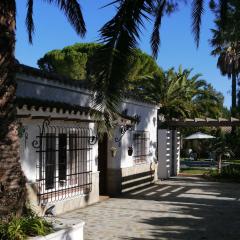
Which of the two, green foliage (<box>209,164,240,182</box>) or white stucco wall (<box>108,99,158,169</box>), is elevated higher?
white stucco wall (<box>108,99,158,169</box>)

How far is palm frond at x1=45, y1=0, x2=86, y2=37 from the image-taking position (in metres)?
9.40

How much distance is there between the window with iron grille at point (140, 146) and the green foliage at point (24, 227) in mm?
11558

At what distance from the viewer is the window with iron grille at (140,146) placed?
18.3 meters

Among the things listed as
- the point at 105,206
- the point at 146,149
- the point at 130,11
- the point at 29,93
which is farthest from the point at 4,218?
the point at 146,149

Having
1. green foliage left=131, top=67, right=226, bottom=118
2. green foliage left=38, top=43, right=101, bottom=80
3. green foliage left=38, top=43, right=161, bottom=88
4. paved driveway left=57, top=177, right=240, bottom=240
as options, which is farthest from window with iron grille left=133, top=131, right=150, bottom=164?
green foliage left=38, top=43, right=101, bottom=80

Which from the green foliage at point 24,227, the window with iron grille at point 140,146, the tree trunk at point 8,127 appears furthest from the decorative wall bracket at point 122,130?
the tree trunk at point 8,127

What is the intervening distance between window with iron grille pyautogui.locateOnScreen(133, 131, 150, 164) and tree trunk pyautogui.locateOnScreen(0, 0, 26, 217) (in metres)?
11.8

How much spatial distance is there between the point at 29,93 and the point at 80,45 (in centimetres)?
3253

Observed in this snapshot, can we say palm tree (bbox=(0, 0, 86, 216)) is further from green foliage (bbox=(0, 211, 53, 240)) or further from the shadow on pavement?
the shadow on pavement

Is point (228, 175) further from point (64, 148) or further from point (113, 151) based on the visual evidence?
point (64, 148)

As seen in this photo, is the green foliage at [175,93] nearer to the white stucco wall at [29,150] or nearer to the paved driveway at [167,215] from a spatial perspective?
the paved driveway at [167,215]

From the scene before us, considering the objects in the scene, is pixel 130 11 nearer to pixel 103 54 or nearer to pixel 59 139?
pixel 103 54

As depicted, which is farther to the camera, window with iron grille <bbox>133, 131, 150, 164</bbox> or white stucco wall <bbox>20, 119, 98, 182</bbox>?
window with iron grille <bbox>133, 131, 150, 164</bbox>

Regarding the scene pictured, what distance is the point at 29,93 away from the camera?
11.2m
